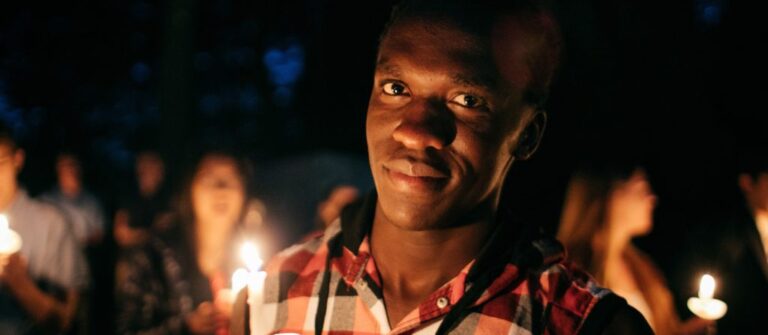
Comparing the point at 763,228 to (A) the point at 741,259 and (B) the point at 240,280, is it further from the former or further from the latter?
(B) the point at 240,280

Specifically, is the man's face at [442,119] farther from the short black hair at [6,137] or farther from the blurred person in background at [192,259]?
the short black hair at [6,137]

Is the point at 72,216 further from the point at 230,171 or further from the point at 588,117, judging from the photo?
the point at 588,117

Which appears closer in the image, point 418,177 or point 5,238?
point 418,177

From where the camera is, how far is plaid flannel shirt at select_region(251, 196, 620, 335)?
2.04 meters

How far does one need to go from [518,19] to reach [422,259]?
71 cm

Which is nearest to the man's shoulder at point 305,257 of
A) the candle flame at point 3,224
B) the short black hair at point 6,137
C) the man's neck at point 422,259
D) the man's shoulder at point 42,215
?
the man's neck at point 422,259

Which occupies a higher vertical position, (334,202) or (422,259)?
(334,202)

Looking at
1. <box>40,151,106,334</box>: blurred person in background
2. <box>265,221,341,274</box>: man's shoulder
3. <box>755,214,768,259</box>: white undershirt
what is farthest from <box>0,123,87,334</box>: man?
<box>755,214,768,259</box>: white undershirt

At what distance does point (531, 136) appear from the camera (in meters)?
2.21

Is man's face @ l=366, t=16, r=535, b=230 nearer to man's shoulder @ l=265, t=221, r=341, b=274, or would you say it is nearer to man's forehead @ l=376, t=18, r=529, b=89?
man's forehead @ l=376, t=18, r=529, b=89

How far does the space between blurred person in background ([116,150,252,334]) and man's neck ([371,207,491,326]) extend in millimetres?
1562

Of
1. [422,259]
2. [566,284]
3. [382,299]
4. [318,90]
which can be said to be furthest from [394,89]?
[318,90]

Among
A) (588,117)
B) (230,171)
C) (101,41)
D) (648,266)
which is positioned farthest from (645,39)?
(101,41)

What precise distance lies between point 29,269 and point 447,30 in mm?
3907
